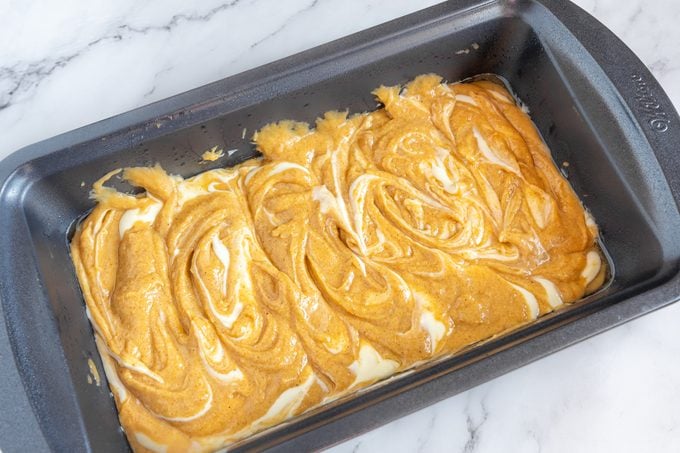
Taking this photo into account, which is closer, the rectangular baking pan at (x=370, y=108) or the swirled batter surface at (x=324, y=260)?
the rectangular baking pan at (x=370, y=108)

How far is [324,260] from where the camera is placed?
183 centimetres

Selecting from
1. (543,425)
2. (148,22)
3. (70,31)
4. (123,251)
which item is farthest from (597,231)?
(70,31)

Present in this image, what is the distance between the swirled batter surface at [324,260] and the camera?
5.64ft

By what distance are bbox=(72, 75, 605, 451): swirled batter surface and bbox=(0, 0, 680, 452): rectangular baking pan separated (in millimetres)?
68

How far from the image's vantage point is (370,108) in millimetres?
2008

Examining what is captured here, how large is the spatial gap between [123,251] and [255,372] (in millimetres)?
522

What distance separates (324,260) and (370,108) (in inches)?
20.9

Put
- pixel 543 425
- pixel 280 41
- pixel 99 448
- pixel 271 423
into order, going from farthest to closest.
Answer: pixel 280 41 < pixel 543 425 < pixel 271 423 < pixel 99 448

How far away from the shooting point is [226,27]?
7.36 feet

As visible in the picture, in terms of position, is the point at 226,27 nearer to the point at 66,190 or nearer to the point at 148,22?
the point at 148,22

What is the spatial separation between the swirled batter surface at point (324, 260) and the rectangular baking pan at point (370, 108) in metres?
0.07

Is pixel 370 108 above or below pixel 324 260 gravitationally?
above

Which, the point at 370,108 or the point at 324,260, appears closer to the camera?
the point at 324,260

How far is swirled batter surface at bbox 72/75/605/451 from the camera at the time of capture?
1718 millimetres
